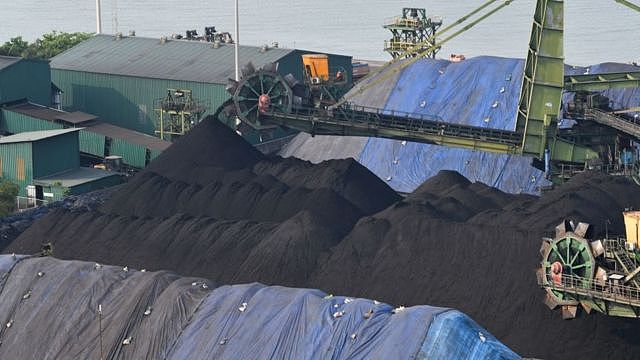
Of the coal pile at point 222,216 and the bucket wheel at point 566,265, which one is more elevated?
the bucket wheel at point 566,265

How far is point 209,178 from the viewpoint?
218 ft

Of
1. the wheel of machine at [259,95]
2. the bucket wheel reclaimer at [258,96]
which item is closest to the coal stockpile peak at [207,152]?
the bucket wheel reclaimer at [258,96]

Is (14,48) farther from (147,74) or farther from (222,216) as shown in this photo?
(222,216)

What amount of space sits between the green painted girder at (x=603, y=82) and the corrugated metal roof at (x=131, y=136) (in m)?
26.8

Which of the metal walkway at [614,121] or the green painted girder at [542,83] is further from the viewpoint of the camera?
the green painted girder at [542,83]

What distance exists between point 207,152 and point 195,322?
27.6m

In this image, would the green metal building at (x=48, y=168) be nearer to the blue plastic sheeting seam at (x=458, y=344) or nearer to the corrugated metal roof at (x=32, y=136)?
→ the corrugated metal roof at (x=32, y=136)

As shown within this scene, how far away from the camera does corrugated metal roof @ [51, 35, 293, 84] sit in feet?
301

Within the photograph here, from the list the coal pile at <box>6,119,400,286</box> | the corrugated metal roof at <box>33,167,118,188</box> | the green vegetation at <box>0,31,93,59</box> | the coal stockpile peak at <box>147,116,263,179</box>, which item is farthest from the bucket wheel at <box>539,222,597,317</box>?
the green vegetation at <box>0,31,93,59</box>

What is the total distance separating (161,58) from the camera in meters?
95.5

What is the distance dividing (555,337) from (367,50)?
10828cm

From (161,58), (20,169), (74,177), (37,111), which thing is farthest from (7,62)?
(74,177)

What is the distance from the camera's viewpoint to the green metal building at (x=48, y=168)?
7400cm

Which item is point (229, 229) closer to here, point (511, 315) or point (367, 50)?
point (511, 315)
